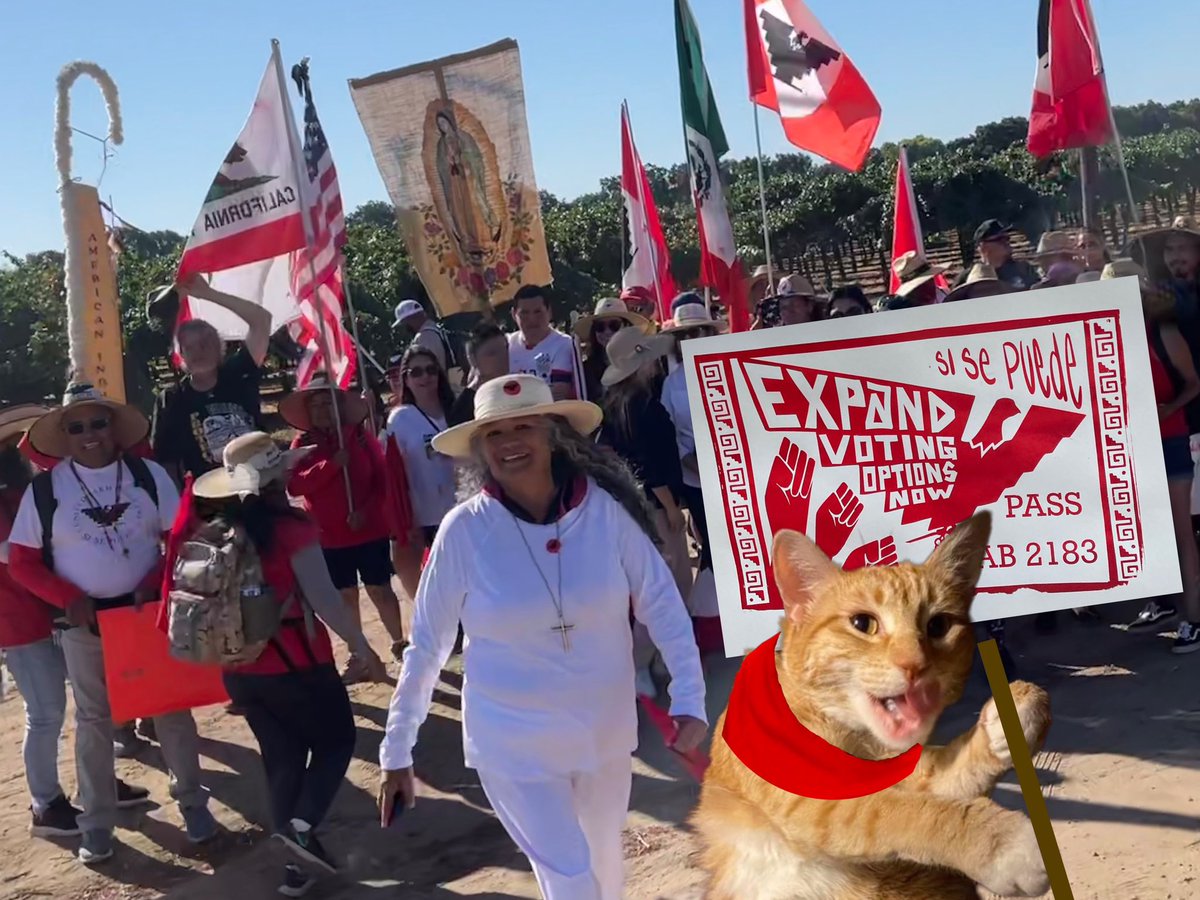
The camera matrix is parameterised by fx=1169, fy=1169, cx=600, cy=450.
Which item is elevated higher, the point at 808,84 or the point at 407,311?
the point at 808,84

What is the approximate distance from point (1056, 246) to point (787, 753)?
7718 mm

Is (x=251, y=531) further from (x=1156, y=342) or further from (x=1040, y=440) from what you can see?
(x=1156, y=342)

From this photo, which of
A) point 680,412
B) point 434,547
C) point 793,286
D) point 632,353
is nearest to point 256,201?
point 632,353

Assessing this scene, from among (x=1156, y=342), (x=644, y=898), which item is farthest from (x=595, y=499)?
(x=1156, y=342)

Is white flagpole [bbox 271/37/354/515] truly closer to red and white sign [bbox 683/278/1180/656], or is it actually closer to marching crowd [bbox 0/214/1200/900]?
marching crowd [bbox 0/214/1200/900]

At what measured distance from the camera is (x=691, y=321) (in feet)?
23.7

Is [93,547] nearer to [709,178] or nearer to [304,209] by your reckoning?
[304,209]

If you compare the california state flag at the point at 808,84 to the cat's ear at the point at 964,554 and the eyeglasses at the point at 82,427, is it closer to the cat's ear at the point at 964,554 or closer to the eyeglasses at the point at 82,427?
the eyeglasses at the point at 82,427

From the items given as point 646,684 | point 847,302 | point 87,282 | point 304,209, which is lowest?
point 646,684

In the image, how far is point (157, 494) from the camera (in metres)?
5.16

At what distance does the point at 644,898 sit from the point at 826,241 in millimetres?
33296

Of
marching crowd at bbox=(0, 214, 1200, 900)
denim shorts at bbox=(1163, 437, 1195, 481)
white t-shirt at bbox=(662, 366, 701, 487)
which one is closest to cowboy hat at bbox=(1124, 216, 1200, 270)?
marching crowd at bbox=(0, 214, 1200, 900)

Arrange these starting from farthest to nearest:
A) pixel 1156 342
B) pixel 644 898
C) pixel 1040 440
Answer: pixel 1156 342
pixel 644 898
pixel 1040 440

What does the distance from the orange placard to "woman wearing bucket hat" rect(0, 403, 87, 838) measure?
1.80 ft
